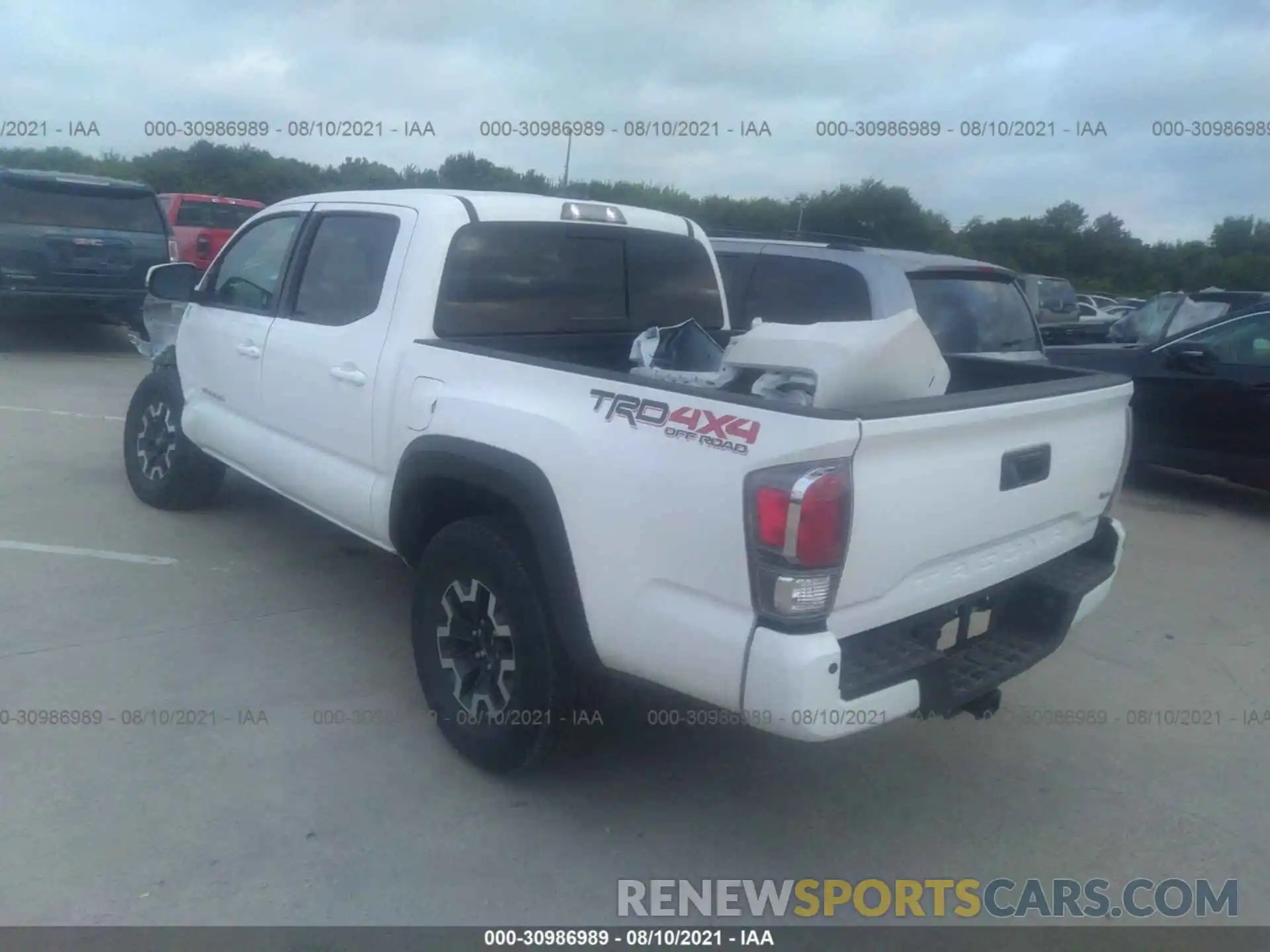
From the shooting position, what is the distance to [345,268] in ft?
15.1

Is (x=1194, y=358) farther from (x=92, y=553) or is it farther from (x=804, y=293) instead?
(x=92, y=553)

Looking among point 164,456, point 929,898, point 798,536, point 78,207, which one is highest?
point 78,207

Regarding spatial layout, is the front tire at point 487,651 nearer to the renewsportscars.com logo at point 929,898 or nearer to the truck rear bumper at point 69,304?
the renewsportscars.com logo at point 929,898

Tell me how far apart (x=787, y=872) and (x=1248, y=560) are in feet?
16.6

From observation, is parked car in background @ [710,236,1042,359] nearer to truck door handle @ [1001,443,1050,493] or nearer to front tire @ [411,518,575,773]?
truck door handle @ [1001,443,1050,493]

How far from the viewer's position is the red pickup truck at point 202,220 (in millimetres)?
15633

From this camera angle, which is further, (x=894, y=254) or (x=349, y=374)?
(x=894, y=254)

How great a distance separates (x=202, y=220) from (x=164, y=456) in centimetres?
1152

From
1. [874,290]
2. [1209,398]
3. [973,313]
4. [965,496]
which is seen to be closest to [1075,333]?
[1209,398]

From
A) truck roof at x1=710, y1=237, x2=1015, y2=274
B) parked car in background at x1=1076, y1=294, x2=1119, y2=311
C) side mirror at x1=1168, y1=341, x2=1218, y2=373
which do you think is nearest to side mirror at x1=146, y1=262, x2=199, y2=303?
truck roof at x1=710, y1=237, x2=1015, y2=274

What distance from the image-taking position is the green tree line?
17.3 metres

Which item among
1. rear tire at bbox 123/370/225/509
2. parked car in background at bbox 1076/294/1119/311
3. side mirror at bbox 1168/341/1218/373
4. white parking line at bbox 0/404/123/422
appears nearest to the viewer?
rear tire at bbox 123/370/225/509

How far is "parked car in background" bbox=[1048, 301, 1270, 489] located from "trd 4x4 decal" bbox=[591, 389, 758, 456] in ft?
18.7

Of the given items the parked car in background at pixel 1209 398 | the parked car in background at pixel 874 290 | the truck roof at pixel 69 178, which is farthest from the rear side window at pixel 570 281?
the truck roof at pixel 69 178
